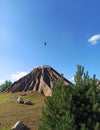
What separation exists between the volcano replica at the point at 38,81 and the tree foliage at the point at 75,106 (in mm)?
42789

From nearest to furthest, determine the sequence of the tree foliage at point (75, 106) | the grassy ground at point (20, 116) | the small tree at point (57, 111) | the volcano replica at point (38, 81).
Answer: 1. the tree foliage at point (75, 106)
2. the small tree at point (57, 111)
3. the grassy ground at point (20, 116)
4. the volcano replica at point (38, 81)

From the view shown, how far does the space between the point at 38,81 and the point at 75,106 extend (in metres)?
51.0

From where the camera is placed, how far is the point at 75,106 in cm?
1509

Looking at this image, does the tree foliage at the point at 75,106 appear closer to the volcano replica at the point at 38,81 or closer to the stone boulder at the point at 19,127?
the stone boulder at the point at 19,127

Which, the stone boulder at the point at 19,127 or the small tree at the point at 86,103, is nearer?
the small tree at the point at 86,103

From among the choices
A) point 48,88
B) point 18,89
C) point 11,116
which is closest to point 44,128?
point 11,116

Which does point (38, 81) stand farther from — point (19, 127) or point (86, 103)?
point (86, 103)

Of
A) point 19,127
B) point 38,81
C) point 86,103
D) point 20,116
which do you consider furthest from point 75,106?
point 38,81

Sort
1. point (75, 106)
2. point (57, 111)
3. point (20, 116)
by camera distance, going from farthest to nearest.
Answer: point (20, 116) → point (57, 111) → point (75, 106)

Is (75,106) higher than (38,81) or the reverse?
the reverse

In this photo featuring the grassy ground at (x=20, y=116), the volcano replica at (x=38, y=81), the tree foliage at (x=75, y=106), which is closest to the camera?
the tree foliage at (x=75, y=106)

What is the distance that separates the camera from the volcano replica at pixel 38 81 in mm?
62031

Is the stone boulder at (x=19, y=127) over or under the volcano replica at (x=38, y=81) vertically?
under

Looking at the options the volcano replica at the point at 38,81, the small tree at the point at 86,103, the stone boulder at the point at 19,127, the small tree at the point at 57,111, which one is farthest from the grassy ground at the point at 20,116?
the volcano replica at the point at 38,81
